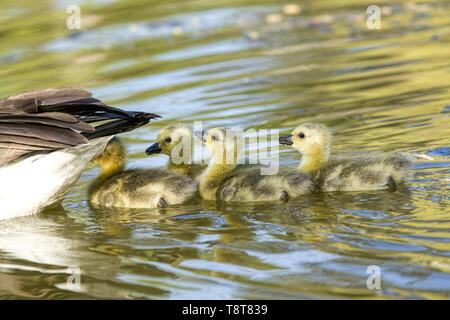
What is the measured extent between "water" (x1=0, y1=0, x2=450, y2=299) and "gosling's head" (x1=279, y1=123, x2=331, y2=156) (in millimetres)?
438

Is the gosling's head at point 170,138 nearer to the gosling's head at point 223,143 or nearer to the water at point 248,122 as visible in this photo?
the gosling's head at point 223,143

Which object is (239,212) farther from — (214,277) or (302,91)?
(302,91)

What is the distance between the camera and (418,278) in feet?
12.5

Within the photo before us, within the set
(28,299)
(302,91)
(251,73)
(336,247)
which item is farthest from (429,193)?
(251,73)

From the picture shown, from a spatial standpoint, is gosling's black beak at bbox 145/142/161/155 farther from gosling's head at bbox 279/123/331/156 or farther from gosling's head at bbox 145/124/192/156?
gosling's head at bbox 279/123/331/156

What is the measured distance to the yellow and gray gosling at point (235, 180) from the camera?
211 inches

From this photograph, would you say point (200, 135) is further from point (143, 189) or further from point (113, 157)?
point (113, 157)

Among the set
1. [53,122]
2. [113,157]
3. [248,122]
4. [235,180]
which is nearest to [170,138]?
[113,157]

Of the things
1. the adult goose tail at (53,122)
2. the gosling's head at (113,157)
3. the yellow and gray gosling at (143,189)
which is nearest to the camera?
the adult goose tail at (53,122)

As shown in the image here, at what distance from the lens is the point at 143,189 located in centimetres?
561

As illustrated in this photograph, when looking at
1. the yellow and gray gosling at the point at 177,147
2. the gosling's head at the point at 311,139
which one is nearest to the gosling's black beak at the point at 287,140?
the gosling's head at the point at 311,139

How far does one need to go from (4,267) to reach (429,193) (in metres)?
2.80

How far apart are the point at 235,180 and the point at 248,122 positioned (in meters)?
2.32

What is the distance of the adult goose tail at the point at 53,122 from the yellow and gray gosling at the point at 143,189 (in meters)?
0.54
